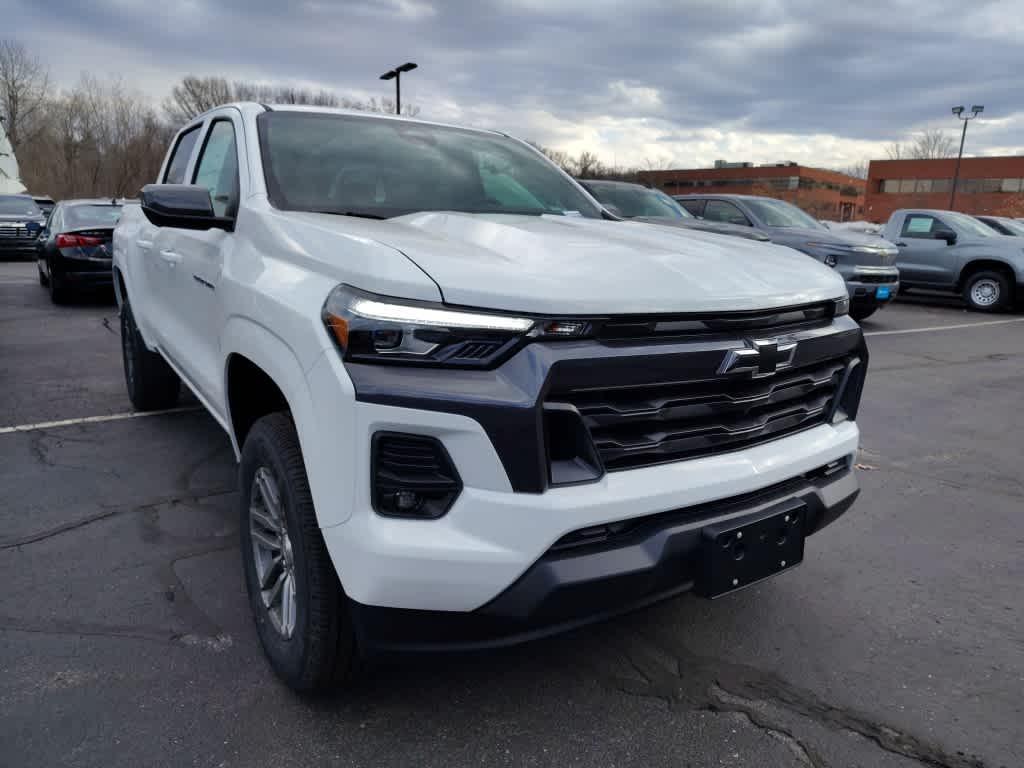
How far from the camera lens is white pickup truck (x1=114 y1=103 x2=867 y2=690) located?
1.70 metres

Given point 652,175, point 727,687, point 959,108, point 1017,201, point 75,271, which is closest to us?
point 727,687

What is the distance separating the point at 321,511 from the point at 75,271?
10850mm

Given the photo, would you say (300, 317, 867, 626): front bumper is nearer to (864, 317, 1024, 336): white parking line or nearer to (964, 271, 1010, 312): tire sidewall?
(864, 317, 1024, 336): white parking line

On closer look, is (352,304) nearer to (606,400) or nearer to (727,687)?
(606,400)

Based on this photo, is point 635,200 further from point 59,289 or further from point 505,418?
point 505,418

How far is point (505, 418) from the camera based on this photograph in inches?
66.0

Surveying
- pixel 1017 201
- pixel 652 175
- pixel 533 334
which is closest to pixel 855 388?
pixel 533 334

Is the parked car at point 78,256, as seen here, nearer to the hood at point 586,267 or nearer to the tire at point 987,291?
the hood at point 586,267

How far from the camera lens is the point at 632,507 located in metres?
1.81

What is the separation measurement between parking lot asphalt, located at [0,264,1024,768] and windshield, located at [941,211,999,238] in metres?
10.8

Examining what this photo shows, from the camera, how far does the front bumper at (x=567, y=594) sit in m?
1.74

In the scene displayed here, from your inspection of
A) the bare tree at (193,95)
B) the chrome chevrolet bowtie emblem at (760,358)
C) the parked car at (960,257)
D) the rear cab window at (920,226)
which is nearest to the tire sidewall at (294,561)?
the chrome chevrolet bowtie emblem at (760,358)

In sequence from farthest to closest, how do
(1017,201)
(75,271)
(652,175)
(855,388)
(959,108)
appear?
(652,175)
(1017,201)
(959,108)
(75,271)
(855,388)

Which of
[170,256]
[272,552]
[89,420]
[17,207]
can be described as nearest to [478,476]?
[272,552]
